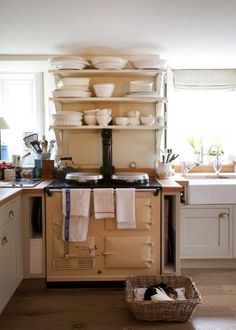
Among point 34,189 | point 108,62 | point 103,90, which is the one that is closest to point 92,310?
point 34,189

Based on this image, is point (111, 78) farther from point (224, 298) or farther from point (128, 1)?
point (224, 298)

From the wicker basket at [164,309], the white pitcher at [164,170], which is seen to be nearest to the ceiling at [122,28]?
the white pitcher at [164,170]

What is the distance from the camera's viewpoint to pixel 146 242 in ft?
8.70

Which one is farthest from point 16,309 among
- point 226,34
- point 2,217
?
point 226,34

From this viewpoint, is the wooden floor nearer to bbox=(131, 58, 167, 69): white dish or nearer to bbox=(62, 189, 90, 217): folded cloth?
bbox=(62, 189, 90, 217): folded cloth

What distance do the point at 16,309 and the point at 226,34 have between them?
8.17 feet

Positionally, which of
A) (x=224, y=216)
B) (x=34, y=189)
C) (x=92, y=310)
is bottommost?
(x=92, y=310)

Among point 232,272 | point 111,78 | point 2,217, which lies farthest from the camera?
point 111,78

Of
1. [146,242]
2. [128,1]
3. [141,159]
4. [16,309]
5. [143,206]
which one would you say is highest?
[128,1]

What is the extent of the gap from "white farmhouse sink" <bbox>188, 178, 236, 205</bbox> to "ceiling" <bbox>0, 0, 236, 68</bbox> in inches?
46.2

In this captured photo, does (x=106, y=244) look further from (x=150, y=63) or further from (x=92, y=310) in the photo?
(x=150, y=63)

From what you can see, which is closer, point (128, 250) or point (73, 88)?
point (128, 250)

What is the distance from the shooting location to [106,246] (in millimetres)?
2652

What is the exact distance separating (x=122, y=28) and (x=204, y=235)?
1.84m
